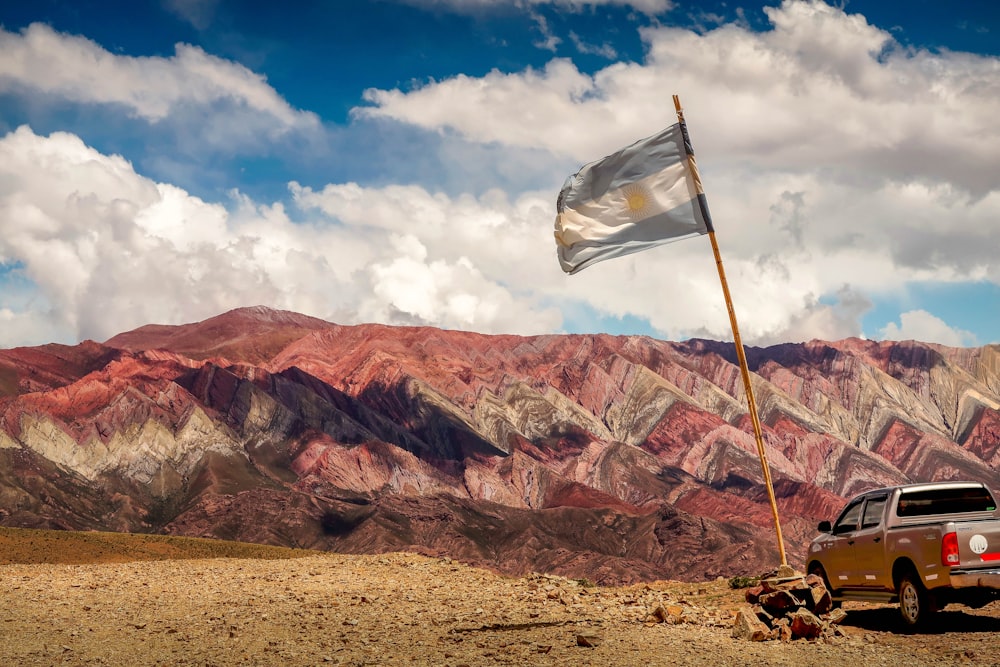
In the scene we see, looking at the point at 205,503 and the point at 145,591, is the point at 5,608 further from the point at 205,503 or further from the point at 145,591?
the point at 205,503

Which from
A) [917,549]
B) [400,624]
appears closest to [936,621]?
[917,549]

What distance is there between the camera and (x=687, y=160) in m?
19.2

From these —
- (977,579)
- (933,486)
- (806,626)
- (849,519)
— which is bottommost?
(806,626)

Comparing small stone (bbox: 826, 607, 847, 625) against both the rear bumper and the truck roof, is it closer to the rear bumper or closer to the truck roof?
the truck roof

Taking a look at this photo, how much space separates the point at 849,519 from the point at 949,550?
3493mm

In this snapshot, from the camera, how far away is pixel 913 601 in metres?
15.8

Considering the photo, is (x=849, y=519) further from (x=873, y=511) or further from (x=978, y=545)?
(x=978, y=545)

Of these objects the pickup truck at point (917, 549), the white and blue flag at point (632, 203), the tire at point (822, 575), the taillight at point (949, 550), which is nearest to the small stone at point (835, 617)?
the pickup truck at point (917, 549)

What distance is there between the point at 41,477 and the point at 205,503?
31877mm

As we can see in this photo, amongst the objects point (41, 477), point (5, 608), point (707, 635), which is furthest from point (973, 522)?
point (41, 477)

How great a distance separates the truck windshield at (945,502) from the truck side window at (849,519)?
46.8 inches

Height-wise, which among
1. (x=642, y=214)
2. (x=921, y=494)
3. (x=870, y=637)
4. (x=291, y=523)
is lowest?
(x=291, y=523)

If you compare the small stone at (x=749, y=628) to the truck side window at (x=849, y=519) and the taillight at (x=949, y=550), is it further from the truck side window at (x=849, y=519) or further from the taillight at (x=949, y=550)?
the truck side window at (x=849, y=519)

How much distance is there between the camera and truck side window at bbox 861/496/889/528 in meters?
17.1
